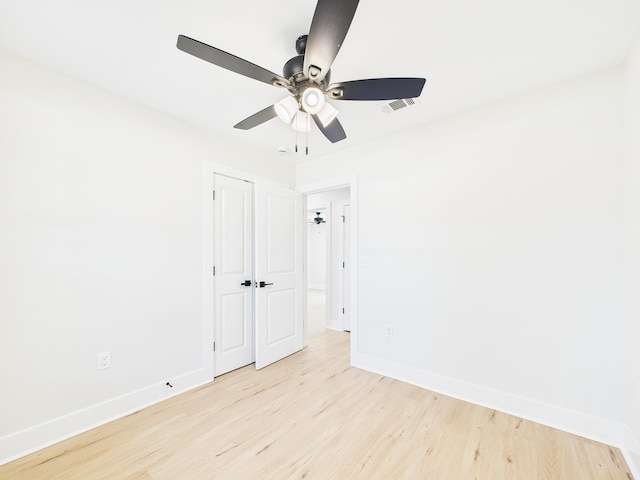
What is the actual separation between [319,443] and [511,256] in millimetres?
2015

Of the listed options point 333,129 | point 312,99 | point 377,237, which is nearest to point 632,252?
point 377,237

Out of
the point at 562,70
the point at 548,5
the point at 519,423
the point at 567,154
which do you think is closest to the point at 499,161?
the point at 567,154

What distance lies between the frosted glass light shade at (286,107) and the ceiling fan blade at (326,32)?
12.4 inches

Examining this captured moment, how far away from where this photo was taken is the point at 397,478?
1547mm

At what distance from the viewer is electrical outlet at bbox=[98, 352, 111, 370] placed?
203 cm

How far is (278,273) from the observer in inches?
128

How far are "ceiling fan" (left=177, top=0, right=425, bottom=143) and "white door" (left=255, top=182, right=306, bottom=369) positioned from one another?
4.61 ft

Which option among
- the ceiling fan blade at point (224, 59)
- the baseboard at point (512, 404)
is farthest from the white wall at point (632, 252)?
the ceiling fan blade at point (224, 59)

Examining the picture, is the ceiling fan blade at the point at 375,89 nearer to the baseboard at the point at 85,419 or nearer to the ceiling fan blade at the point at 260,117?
the ceiling fan blade at the point at 260,117

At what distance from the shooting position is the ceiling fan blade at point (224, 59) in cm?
120

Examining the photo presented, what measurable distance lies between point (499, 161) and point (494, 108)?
1.49 ft

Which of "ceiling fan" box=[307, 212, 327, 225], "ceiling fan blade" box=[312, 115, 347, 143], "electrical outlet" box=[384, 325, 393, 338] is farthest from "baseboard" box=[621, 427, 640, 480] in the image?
"ceiling fan" box=[307, 212, 327, 225]

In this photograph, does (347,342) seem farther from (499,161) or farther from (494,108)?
(494,108)

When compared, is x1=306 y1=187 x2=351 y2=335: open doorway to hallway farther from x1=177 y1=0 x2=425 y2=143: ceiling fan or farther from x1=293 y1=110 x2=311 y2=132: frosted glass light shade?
x1=177 y1=0 x2=425 y2=143: ceiling fan
